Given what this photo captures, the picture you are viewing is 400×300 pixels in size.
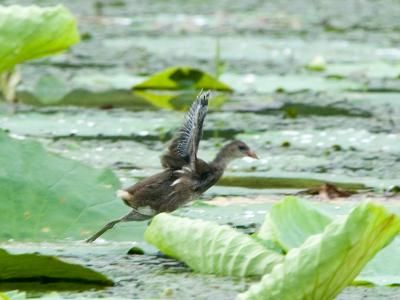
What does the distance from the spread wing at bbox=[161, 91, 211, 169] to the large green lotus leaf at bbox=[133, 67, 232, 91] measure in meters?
2.69

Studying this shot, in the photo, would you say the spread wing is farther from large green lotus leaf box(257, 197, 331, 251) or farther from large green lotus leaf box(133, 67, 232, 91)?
large green lotus leaf box(133, 67, 232, 91)

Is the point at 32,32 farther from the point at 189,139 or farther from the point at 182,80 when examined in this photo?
the point at 182,80

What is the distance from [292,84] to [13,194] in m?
3.59

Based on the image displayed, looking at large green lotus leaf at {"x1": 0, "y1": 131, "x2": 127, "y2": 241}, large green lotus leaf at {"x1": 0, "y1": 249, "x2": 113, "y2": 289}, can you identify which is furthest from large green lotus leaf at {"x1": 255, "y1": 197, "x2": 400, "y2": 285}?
large green lotus leaf at {"x1": 0, "y1": 131, "x2": 127, "y2": 241}

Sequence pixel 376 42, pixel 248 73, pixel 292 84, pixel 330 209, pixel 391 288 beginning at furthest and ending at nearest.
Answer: pixel 376 42, pixel 248 73, pixel 292 84, pixel 330 209, pixel 391 288

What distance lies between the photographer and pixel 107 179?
11.0 feet

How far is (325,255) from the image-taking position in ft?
7.33

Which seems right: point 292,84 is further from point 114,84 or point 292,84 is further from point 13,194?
point 13,194

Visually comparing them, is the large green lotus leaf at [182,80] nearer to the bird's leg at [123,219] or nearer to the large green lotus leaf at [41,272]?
the bird's leg at [123,219]

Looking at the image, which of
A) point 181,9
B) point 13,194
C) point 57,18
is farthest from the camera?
point 181,9

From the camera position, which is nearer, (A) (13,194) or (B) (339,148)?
(A) (13,194)

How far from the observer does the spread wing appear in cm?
352

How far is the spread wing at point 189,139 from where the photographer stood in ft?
11.5

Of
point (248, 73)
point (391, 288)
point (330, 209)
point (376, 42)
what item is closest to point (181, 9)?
point (376, 42)
